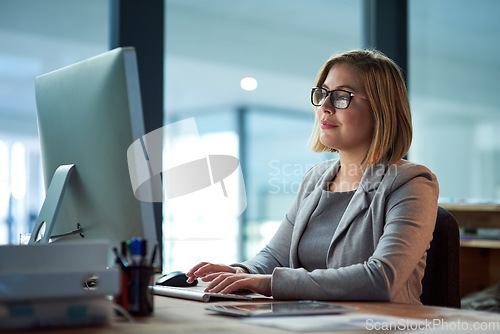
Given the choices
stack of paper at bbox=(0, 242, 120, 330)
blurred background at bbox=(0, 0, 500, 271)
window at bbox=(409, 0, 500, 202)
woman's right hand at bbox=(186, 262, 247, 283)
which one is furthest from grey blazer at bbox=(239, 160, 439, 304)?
window at bbox=(409, 0, 500, 202)

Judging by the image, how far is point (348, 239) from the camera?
5.74 feet

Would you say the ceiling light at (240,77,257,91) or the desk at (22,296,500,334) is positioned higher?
the ceiling light at (240,77,257,91)

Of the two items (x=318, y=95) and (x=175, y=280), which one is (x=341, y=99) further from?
(x=175, y=280)

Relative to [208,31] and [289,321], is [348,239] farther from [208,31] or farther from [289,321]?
[208,31]

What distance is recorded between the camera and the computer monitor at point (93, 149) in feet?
3.73

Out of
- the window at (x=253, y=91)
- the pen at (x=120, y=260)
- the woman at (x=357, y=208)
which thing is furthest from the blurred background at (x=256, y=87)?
the pen at (x=120, y=260)

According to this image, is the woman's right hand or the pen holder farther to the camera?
the woman's right hand

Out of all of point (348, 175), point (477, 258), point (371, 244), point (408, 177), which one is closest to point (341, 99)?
point (348, 175)

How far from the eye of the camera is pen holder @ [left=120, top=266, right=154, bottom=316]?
1.10 metres

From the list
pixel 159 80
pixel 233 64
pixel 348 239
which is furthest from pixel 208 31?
pixel 348 239

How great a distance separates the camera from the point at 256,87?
125 inches

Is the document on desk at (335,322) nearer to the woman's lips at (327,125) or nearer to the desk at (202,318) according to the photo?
the desk at (202,318)

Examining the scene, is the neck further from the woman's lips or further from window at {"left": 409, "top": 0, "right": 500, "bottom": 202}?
window at {"left": 409, "top": 0, "right": 500, "bottom": 202}

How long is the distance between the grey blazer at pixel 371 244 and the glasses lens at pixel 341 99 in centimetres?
23
